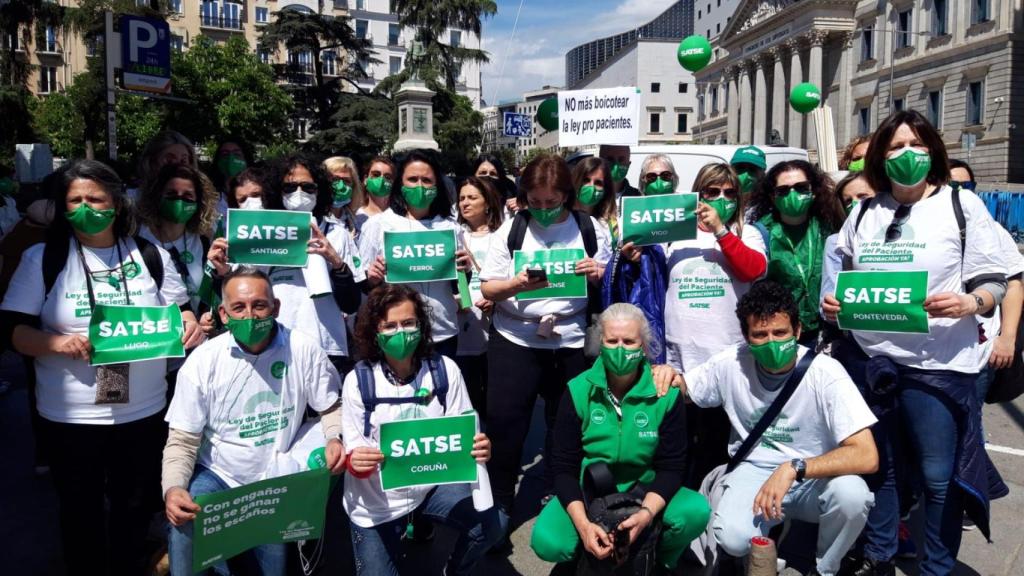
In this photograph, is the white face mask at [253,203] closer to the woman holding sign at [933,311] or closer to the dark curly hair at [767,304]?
the dark curly hair at [767,304]

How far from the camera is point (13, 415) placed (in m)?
6.61

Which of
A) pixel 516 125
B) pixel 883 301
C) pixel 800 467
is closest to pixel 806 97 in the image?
pixel 516 125

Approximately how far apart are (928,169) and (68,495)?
4050 millimetres

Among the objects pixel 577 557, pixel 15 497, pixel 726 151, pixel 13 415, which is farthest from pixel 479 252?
pixel 726 151

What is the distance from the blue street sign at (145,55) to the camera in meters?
14.7

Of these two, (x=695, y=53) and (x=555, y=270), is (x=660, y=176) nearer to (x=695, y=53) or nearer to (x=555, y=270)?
(x=555, y=270)

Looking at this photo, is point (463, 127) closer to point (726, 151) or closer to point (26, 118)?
point (26, 118)

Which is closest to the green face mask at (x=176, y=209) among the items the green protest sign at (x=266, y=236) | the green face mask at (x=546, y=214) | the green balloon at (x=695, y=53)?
the green protest sign at (x=266, y=236)

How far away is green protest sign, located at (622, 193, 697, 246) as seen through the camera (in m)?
4.08

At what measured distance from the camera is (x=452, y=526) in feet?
11.4

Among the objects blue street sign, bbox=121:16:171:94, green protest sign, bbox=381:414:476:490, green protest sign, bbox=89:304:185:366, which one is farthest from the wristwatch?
blue street sign, bbox=121:16:171:94

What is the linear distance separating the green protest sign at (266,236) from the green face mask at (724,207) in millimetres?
2186

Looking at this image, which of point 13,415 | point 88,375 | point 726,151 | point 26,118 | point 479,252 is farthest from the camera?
point 26,118

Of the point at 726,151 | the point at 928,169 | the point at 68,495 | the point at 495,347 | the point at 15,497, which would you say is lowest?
the point at 15,497
